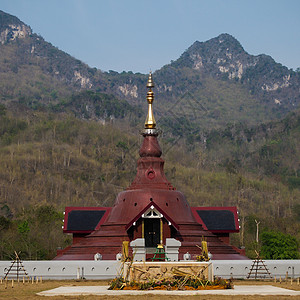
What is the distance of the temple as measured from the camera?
126 feet

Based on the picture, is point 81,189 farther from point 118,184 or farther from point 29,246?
point 29,246

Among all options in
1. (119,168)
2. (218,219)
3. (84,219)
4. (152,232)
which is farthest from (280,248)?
(119,168)

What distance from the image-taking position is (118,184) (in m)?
110

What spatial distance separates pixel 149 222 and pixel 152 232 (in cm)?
67

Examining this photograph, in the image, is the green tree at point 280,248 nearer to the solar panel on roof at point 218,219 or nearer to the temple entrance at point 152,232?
the solar panel on roof at point 218,219

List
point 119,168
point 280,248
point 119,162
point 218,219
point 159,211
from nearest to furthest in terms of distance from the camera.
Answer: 1. point 159,211
2. point 218,219
3. point 280,248
4. point 119,168
5. point 119,162

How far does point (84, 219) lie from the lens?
4378cm

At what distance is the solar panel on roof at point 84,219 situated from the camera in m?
43.1

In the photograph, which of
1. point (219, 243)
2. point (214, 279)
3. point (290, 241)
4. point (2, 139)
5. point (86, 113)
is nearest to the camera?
point (214, 279)

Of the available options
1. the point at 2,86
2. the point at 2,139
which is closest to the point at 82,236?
the point at 2,139

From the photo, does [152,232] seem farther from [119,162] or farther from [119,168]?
[119,162]

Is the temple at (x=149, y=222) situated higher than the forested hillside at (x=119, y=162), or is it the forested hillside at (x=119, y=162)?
the forested hillside at (x=119, y=162)

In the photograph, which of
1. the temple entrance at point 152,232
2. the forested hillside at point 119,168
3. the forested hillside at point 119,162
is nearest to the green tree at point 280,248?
the temple entrance at point 152,232

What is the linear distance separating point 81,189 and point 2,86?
101 m
